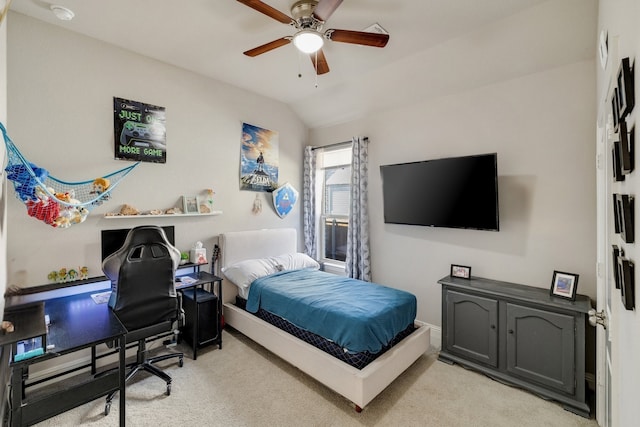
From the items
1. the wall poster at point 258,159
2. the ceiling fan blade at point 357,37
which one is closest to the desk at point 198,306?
the wall poster at point 258,159

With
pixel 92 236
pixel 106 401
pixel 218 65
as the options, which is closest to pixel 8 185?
pixel 92 236

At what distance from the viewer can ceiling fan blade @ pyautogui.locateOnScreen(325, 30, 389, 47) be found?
2.00m

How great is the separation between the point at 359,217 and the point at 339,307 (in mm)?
1646

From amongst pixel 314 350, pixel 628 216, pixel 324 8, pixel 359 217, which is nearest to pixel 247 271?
pixel 314 350

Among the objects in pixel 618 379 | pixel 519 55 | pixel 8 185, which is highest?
pixel 519 55

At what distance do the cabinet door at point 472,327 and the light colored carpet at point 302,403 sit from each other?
175 mm

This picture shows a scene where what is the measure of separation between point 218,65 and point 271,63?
1.93ft

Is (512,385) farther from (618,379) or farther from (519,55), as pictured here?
(519,55)

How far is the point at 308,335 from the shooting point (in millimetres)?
2496

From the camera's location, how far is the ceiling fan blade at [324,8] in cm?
172

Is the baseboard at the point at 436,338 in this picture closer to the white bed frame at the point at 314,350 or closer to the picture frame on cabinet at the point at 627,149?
the white bed frame at the point at 314,350

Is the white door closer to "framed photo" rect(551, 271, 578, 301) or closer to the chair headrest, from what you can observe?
"framed photo" rect(551, 271, 578, 301)

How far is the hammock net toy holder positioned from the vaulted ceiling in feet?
4.10

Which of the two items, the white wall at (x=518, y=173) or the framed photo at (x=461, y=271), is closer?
the white wall at (x=518, y=173)
